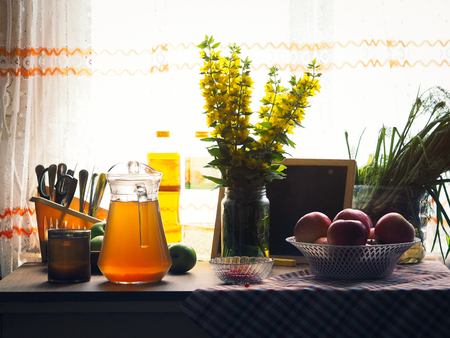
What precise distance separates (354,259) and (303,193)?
0.34m

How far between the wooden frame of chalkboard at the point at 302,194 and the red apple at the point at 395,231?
9.1 inches

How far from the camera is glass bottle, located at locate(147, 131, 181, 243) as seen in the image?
4.15ft

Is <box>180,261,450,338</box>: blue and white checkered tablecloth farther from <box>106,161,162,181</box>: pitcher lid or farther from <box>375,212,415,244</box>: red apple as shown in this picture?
<box>106,161,162,181</box>: pitcher lid

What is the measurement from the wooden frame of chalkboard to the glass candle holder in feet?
1.16

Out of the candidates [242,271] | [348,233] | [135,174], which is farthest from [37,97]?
[348,233]

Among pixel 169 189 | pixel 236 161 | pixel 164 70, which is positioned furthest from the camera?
pixel 164 70

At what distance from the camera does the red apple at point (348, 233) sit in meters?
0.84

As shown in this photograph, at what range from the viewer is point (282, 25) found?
4.53 ft

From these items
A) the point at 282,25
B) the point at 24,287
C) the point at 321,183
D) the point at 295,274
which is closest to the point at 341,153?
the point at 321,183

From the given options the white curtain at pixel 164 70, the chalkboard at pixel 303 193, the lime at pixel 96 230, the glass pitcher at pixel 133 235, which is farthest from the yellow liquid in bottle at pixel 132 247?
the white curtain at pixel 164 70

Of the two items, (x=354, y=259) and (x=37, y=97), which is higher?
(x=37, y=97)

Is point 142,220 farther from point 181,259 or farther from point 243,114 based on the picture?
point 243,114

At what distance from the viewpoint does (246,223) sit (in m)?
0.96

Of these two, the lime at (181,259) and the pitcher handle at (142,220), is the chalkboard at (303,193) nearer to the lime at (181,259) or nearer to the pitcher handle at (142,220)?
the lime at (181,259)
